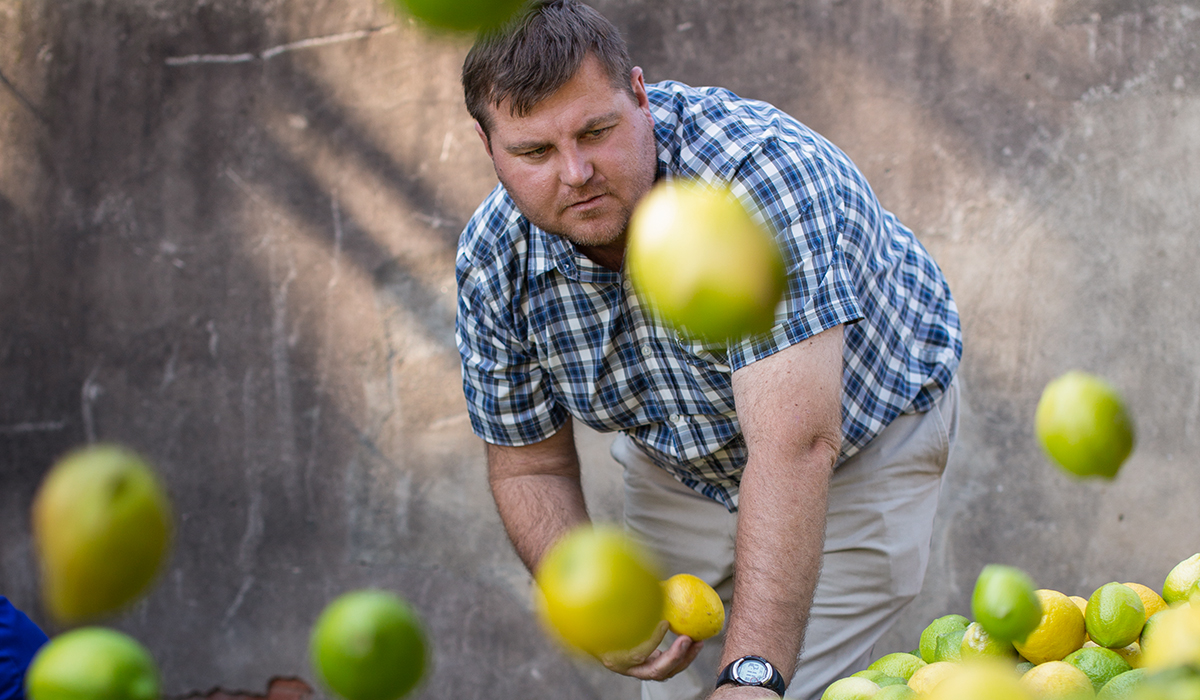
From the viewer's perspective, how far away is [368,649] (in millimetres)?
577

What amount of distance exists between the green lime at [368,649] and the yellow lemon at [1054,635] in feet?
2.83

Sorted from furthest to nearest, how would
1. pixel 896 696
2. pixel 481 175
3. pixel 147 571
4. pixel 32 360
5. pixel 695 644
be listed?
pixel 32 360, pixel 481 175, pixel 695 644, pixel 896 696, pixel 147 571

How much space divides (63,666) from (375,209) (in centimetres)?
254

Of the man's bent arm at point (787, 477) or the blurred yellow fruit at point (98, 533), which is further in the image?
the man's bent arm at point (787, 477)

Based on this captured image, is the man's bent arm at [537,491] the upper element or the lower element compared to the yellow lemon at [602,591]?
lower

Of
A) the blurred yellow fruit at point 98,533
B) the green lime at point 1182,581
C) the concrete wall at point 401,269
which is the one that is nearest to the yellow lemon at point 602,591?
the blurred yellow fruit at point 98,533

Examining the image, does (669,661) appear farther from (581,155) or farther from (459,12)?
(459,12)

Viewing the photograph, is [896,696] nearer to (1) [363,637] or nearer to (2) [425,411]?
(1) [363,637]

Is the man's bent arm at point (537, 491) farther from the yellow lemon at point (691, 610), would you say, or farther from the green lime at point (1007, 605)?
the green lime at point (1007, 605)

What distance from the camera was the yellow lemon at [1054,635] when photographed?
3.86 feet

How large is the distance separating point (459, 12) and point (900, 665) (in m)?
1.05

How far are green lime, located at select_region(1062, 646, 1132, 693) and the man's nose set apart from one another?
858 mm

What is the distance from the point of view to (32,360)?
3146mm

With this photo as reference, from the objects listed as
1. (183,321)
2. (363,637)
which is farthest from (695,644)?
(183,321)
